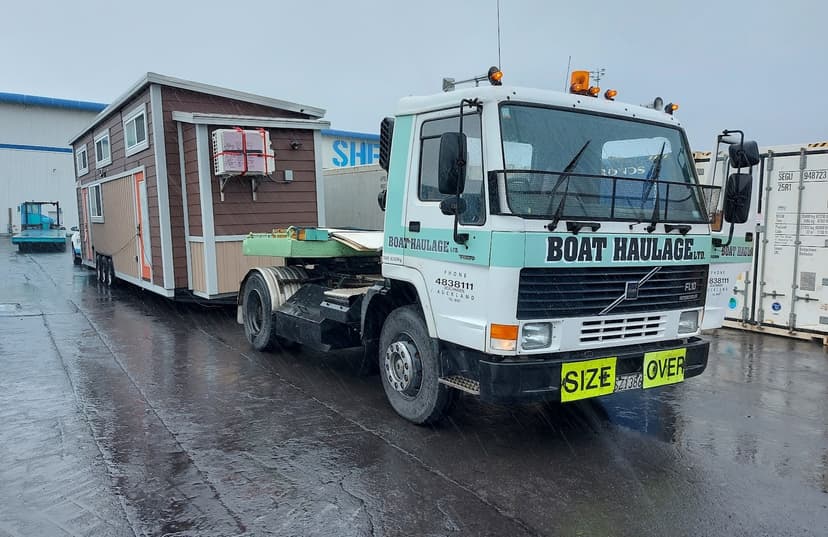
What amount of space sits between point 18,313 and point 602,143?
1009 cm

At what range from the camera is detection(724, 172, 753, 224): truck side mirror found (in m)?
4.98

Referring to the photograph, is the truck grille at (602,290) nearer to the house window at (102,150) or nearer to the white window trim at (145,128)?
the white window trim at (145,128)

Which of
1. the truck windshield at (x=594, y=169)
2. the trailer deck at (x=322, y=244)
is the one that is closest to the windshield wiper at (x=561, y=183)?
the truck windshield at (x=594, y=169)

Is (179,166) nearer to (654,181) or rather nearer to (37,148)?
(654,181)

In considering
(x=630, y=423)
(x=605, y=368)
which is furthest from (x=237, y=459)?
(x=630, y=423)

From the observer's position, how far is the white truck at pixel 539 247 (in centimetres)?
427

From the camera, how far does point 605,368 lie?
4.54m

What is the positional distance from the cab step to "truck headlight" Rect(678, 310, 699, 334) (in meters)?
1.75

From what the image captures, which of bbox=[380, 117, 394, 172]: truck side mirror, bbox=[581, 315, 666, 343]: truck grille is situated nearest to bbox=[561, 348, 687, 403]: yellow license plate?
bbox=[581, 315, 666, 343]: truck grille

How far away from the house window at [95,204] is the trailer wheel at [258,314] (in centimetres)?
869

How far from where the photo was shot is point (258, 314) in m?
8.03

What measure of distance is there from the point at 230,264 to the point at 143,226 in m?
2.45

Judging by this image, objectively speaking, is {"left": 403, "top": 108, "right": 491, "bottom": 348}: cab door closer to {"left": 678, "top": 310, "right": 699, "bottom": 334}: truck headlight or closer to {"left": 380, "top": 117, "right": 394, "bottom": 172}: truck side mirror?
{"left": 380, "top": 117, "right": 394, "bottom": 172}: truck side mirror

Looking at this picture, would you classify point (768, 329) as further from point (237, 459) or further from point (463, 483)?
point (237, 459)
